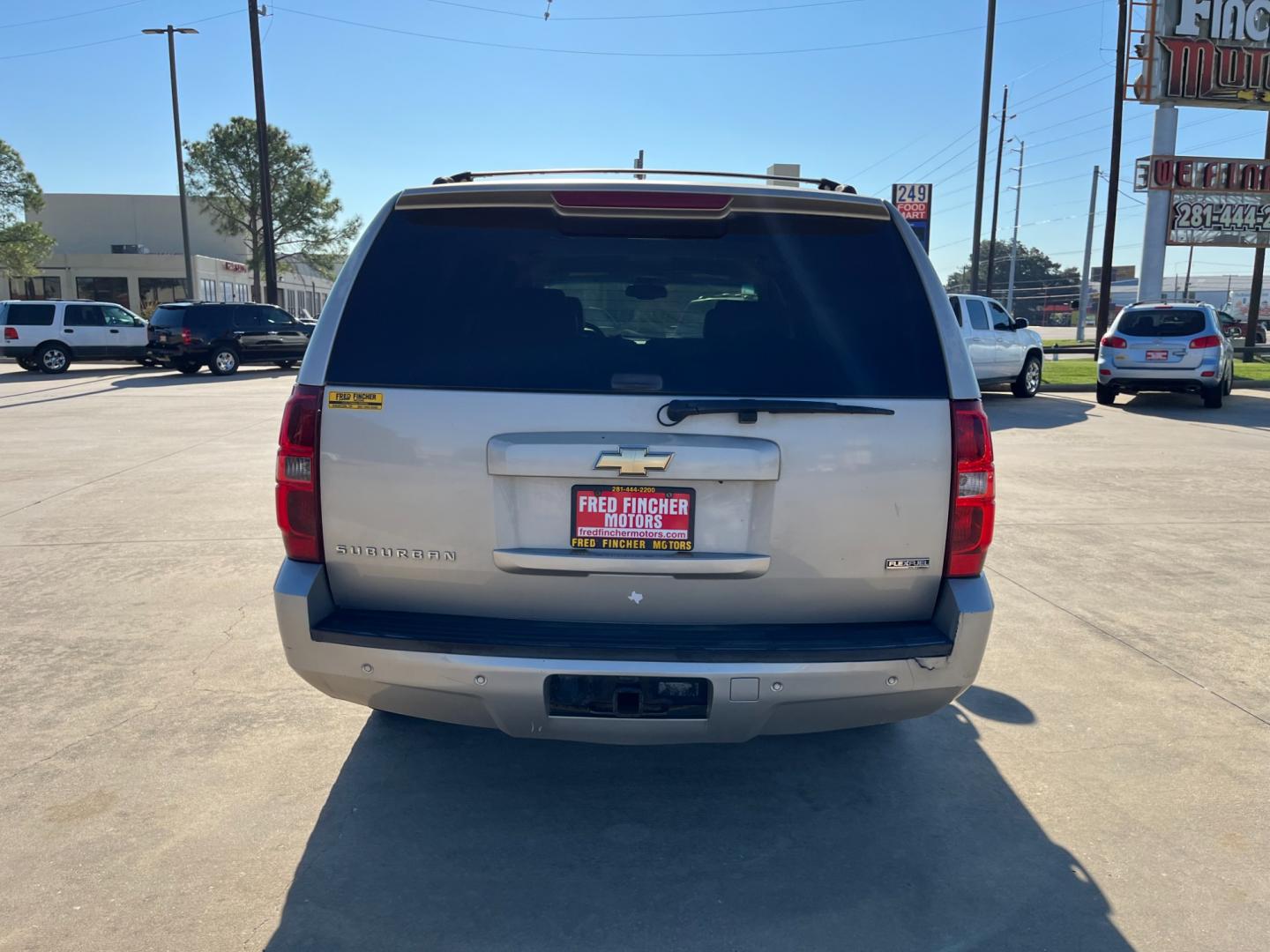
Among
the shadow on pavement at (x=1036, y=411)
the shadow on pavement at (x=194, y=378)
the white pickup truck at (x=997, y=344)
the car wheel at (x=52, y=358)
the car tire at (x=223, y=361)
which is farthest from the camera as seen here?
the car wheel at (x=52, y=358)

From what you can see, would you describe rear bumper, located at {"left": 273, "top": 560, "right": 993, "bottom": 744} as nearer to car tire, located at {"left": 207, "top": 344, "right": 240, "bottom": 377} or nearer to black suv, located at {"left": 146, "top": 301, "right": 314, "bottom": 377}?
black suv, located at {"left": 146, "top": 301, "right": 314, "bottom": 377}

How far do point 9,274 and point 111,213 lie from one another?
16429mm

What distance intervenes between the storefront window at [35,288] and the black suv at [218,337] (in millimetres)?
42354

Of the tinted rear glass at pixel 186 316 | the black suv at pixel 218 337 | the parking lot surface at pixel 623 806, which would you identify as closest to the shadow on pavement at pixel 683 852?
the parking lot surface at pixel 623 806

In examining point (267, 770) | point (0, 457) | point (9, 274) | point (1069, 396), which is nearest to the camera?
point (267, 770)

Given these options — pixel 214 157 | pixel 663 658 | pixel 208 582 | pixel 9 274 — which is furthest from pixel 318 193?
pixel 663 658

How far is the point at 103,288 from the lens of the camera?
62438mm

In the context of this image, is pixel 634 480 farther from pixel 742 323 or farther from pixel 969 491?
pixel 969 491

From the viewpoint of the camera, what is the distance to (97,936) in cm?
271

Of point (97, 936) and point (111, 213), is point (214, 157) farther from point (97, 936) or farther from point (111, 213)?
point (97, 936)

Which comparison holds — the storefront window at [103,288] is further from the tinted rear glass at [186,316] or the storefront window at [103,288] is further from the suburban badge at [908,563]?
the suburban badge at [908,563]

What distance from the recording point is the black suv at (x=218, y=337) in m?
26.0

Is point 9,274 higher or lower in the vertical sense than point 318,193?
lower

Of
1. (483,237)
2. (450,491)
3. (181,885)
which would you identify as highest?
(483,237)
